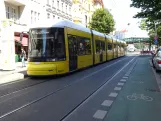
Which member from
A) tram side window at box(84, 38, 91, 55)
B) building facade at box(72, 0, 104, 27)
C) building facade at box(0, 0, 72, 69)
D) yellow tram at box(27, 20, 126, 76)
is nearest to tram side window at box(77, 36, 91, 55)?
tram side window at box(84, 38, 91, 55)

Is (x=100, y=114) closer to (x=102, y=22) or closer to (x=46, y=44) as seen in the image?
(x=46, y=44)

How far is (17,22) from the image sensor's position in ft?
115

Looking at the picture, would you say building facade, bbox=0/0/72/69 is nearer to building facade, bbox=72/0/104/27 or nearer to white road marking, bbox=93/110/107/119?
building facade, bbox=72/0/104/27

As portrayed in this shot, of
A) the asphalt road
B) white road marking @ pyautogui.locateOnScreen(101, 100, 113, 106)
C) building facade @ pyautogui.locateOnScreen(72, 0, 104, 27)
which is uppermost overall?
building facade @ pyautogui.locateOnScreen(72, 0, 104, 27)

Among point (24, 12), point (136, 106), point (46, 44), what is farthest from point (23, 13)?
point (136, 106)

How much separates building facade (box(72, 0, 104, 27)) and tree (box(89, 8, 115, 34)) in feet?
9.41

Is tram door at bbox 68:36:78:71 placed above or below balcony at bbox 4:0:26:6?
below

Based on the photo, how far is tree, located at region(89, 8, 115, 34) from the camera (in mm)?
65062

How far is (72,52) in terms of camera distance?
61.7ft

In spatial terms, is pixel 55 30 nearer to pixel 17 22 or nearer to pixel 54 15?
pixel 17 22

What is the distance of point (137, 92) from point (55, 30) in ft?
23.5

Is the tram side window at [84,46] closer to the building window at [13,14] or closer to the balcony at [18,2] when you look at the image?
the balcony at [18,2]

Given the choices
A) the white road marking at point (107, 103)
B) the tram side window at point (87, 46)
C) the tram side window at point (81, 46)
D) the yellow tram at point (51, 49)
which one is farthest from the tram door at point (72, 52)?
the white road marking at point (107, 103)

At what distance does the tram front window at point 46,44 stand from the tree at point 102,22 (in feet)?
159
